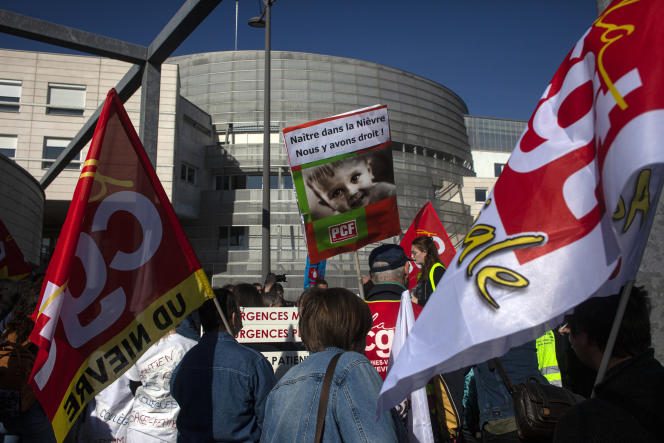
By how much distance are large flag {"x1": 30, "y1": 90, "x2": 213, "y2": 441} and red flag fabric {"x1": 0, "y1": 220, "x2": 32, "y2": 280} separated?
14.0ft

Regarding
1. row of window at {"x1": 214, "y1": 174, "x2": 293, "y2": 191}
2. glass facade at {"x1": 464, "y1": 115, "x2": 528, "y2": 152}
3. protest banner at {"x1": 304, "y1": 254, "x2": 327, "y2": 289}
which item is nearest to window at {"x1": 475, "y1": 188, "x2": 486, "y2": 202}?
glass facade at {"x1": 464, "y1": 115, "x2": 528, "y2": 152}

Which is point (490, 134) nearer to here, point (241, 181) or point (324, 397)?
point (241, 181)

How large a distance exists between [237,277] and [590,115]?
3213 centimetres

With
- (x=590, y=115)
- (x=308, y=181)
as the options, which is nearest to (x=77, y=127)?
(x=308, y=181)

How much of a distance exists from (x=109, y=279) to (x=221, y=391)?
2.72 feet

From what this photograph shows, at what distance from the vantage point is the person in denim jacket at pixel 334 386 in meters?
2.02

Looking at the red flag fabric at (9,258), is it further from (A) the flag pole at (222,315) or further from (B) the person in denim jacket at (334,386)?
(B) the person in denim jacket at (334,386)

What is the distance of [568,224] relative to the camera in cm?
182

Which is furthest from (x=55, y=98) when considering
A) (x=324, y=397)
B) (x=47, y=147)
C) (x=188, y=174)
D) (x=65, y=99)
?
(x=324, y=397)

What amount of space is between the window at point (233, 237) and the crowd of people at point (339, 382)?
99.5 feet

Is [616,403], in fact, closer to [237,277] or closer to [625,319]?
[625,319]

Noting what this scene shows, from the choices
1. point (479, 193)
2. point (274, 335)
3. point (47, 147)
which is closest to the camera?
point (274, 335)

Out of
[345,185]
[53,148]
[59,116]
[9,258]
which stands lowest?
[9,258]

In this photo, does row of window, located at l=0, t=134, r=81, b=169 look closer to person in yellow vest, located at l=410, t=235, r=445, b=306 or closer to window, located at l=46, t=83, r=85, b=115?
window, located at l=46, t=83, r=85, b=115
